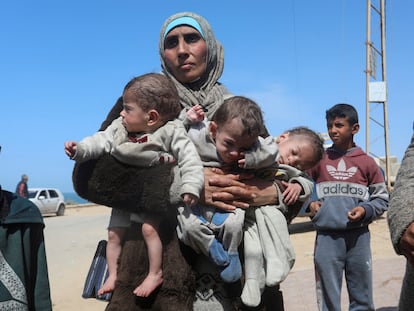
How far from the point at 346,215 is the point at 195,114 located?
228cm

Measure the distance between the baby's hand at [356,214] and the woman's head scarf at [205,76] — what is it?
1.92 metres

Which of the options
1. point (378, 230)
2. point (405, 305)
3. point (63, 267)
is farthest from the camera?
point (378, 230)

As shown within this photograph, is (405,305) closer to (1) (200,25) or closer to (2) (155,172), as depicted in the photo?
(2) (155,172)

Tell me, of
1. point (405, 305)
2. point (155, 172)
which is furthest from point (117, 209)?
point (405, 305)

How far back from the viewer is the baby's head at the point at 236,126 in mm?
2062

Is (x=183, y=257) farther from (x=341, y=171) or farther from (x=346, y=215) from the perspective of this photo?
(x=341, y=171)

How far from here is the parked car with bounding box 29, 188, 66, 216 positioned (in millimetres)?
23438

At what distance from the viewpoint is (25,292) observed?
93.3 inches

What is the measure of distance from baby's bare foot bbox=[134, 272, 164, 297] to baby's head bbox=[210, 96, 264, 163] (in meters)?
0.57

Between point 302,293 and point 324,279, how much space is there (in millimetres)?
2150

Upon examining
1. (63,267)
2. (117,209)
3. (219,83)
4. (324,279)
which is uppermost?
(219,83)

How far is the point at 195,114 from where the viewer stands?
220 centimetres

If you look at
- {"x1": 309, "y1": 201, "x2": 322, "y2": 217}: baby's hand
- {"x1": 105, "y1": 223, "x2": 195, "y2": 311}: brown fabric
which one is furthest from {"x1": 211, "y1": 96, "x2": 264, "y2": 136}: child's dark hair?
{"x1": 309, "y1": 201, "x2": 322, "y2": 217}: baby's hand

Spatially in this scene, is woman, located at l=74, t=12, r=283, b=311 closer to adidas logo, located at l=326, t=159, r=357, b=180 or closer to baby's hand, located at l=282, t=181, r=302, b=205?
baby's hand, located at l=282, t=181, r=302, b=205
